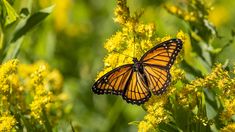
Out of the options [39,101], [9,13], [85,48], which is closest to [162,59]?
[39,101]

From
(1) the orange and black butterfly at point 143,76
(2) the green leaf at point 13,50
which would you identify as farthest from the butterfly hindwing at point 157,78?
(2) the green leaf at point 13,50

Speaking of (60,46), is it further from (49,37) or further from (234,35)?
(234,35)

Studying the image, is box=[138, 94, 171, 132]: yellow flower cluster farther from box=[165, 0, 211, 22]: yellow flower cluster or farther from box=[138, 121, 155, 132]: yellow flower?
box=[165, 0, 211, 22]: yellow flower cluster

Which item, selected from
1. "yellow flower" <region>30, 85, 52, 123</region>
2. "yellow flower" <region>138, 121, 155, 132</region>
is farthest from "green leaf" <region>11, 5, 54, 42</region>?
"yellow flower" <region>138, 121, 155, 132</region>

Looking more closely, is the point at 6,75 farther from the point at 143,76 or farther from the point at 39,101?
the point at 143,76

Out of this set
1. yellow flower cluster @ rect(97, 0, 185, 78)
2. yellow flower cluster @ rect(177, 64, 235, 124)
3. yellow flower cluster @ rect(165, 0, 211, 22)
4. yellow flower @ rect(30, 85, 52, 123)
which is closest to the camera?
yellow flower cluster @ rect(177, 64, 235, 124)

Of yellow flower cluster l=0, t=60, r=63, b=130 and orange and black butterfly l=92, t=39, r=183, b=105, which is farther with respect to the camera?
yellow flower cluster l=0, t=60, r=63, b=130

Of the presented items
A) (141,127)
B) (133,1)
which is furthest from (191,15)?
(133,1)

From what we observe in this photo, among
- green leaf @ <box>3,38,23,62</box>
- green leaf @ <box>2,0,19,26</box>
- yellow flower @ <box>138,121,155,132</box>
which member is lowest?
yellow flower @ <box>138,121,155,132</box>

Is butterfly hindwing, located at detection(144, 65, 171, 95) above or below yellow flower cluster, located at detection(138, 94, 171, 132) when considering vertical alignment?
above
